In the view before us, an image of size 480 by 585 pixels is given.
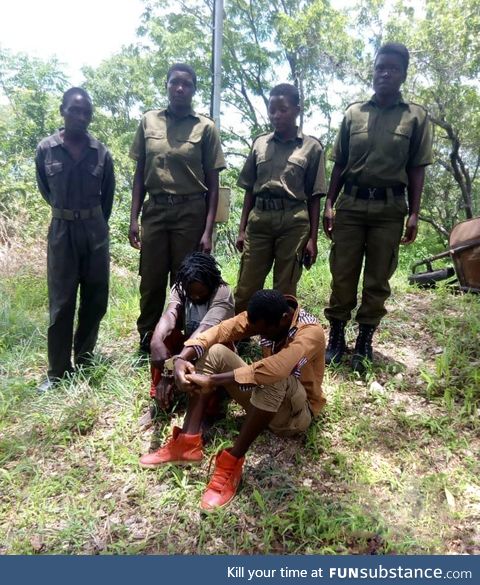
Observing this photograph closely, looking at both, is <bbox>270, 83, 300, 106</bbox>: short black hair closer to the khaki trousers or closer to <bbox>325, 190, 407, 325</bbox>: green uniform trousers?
<bbox>325, 190, 407, 325</bbox>: green uniform trousers

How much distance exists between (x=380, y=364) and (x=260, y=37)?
45.1ft

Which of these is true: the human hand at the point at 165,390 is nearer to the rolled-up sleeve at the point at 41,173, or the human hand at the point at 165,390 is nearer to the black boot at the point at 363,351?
the black boot at the point at 363,351

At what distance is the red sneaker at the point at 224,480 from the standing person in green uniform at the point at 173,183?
1.33m

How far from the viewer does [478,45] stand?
8.45m

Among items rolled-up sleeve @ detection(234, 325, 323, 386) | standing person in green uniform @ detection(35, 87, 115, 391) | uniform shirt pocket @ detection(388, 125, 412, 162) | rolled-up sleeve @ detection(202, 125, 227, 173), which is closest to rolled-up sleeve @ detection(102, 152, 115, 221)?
standing person in green uniform @ detection(35, 87, 115, 391)

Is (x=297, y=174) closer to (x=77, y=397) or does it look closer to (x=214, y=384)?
(x=214, y=384)

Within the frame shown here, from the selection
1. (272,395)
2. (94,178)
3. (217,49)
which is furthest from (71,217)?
(217,49)

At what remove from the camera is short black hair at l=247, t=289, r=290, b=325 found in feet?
6.51

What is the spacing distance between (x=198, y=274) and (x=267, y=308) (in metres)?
0.59

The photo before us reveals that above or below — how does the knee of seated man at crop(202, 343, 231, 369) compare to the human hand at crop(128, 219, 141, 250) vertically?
below

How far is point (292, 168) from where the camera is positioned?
112 inches

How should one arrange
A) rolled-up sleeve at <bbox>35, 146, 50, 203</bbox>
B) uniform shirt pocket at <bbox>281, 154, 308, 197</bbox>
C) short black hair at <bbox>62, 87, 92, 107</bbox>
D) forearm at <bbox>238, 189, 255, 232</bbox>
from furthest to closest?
forearm at <bbox>238, 189, 255, 232</bbox>, uniform shirt pocket at <bbox>281, 154, 308, 197</bbox>, rolled-up sleeve at <bbox>35, 146, 50, 203</bbox>, short black hair at <bbox>62, 87, 92, 107</bbox>

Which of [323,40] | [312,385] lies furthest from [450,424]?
[323,40]

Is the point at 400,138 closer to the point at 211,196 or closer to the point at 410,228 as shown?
the point at 410,228
